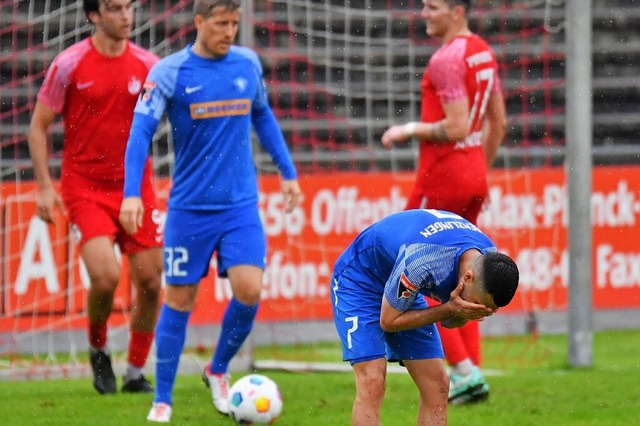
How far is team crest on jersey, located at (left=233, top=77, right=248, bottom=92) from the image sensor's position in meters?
6.49

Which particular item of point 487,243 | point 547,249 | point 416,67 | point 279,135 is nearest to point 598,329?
point 547,249

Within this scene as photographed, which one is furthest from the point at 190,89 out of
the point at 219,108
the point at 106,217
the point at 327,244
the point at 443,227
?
the point at 327,244

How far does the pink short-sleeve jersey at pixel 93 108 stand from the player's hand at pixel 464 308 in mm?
3166

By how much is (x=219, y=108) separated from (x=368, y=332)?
6.15 feet

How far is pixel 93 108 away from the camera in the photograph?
7.13 m

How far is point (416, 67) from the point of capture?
1316 cm

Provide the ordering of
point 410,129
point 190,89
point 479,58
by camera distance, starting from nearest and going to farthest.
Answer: point 190,89
point 410,129
point 479,58

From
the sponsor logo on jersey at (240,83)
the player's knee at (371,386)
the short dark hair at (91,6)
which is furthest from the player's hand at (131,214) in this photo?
the short dark hair at (91,6)

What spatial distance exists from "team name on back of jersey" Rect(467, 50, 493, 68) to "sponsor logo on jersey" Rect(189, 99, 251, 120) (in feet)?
4.06

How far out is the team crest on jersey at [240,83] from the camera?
21.3 feet

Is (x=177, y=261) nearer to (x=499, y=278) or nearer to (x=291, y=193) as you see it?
(x=291, y=193)

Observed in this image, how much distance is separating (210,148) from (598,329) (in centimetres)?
525

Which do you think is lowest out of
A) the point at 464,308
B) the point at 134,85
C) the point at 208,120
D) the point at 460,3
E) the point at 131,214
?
the point at 464,308

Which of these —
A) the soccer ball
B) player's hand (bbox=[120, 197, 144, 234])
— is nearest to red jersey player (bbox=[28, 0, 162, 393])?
player's hand (bbox=[120, 197, 144, 234])
